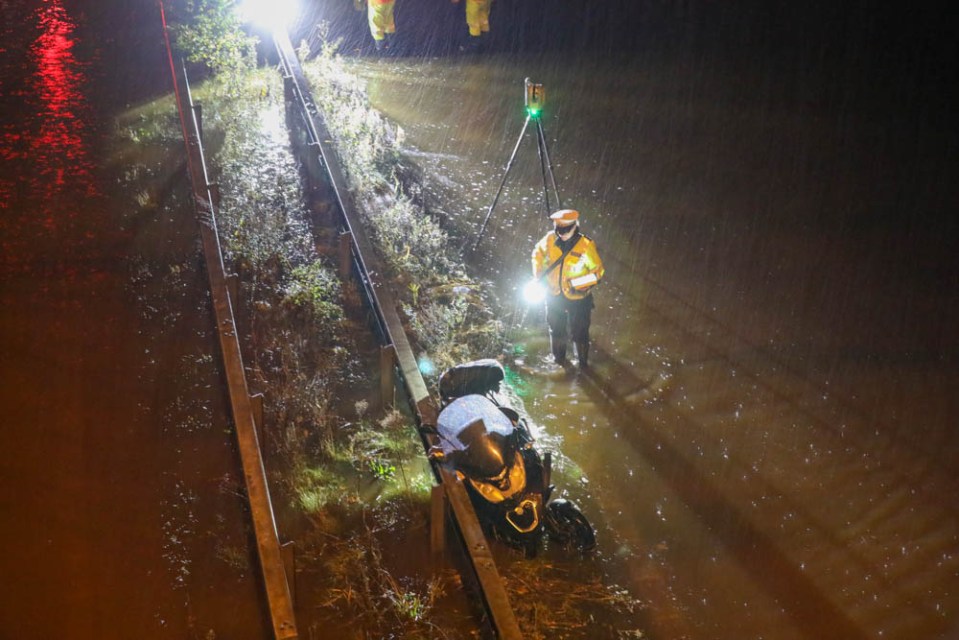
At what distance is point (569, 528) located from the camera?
5.41 meters

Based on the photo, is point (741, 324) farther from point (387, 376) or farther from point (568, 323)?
point (387, 376)

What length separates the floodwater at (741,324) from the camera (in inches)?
216

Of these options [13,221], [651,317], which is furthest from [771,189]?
[13,221]

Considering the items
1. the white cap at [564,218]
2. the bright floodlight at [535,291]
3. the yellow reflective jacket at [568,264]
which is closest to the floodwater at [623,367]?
the bright floodlight at [535,291]

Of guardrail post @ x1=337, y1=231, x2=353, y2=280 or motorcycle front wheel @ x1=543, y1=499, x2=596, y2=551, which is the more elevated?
guardrail post @ x1=337, y1=231, x2=353, y2=280

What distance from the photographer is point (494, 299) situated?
27.6 ft

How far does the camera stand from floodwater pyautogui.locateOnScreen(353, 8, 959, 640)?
5.50m

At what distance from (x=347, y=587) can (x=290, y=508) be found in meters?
0.76

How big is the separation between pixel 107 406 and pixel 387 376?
2106 mm

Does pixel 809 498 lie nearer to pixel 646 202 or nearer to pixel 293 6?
pixel 646 202

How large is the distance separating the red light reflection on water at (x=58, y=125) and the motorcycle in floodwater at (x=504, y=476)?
464 centimetres

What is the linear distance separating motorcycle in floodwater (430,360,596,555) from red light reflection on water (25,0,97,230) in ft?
15.2

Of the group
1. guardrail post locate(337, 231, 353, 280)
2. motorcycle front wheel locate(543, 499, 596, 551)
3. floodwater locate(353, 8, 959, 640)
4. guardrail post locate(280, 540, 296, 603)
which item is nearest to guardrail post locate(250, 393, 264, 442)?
guardrail post locate(280, 540, 296, 603)

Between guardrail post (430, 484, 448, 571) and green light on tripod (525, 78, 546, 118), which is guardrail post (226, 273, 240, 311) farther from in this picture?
green light on tripod (525, 78, 546, 118)
